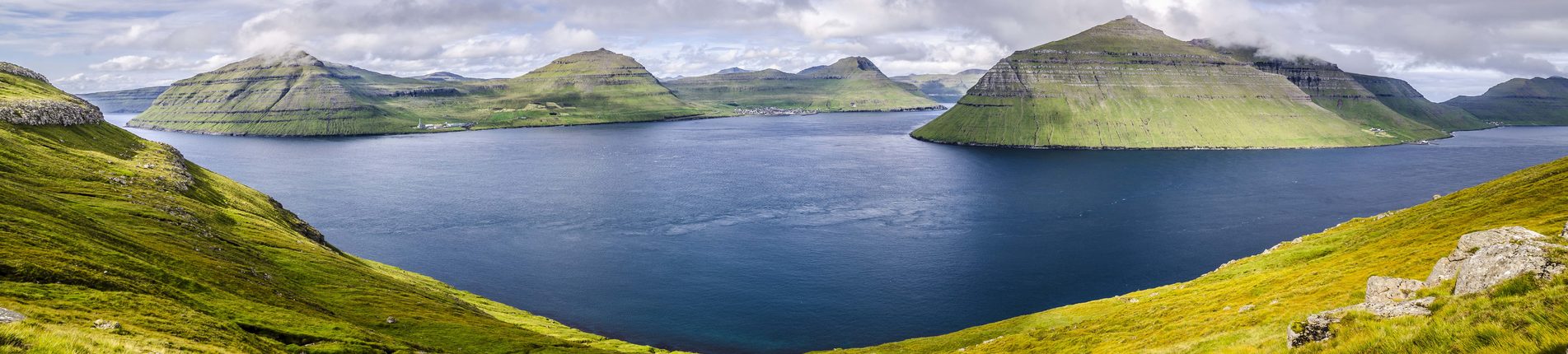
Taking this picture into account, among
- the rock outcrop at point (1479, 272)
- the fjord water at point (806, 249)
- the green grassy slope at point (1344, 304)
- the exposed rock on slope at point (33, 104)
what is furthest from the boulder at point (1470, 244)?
the exposed rock on slope at point (33, 104)

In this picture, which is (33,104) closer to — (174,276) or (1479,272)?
(174,276)

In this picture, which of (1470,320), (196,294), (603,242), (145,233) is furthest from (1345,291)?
(603,242)

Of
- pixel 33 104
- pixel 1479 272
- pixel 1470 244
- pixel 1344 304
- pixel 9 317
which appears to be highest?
pixel 33 104

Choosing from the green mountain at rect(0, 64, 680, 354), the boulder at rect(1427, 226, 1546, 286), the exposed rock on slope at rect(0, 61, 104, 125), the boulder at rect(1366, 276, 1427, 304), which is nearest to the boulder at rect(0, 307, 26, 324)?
the green mountain at rect(0, 64, 680, 354)

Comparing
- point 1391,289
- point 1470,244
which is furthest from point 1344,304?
point 1470,244

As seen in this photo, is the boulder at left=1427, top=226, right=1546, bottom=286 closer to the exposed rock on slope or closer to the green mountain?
the green mountain

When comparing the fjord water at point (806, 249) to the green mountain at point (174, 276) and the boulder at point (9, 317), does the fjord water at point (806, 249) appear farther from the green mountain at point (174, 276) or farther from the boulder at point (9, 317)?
the boulder at point (9, 317)
